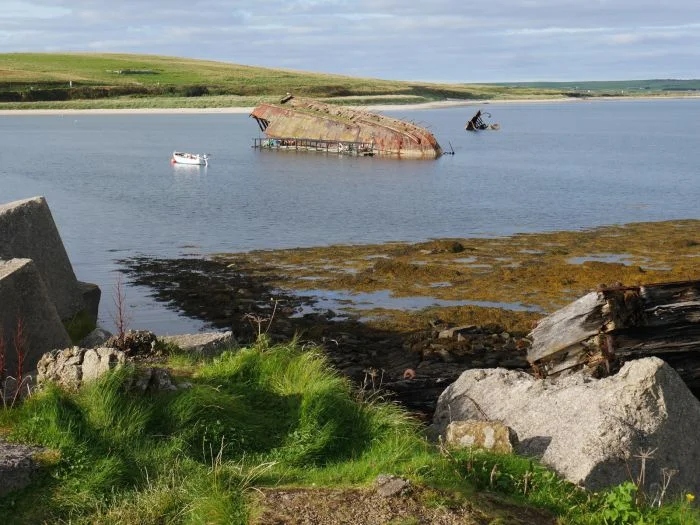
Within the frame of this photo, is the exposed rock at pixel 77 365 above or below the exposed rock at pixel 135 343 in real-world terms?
above

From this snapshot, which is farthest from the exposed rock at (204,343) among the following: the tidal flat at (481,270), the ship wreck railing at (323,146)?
A: the ship wreck railing at (323,146)

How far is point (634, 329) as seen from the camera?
11.0 m

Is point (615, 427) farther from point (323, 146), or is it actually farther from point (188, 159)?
point (323, 146)

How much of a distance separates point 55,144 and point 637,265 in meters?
68.2

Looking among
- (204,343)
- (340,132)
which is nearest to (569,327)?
(204,343)

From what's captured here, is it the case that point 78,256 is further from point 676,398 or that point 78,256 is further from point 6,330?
point 676,398

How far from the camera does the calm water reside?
31.9 meters

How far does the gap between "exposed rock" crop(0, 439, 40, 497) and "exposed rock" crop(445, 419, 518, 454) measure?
3.66m

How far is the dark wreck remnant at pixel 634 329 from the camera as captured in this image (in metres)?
10.9

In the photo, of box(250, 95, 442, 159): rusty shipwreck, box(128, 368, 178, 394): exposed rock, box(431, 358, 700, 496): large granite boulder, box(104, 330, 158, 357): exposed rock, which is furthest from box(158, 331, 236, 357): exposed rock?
box(250, 95, 442, 159): rusty shipwreck

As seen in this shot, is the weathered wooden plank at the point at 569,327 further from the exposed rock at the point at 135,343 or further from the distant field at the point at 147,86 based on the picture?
the distant field at the point at 147,86

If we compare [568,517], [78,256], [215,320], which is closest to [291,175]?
[78,256]

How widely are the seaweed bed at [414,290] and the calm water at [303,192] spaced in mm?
1646

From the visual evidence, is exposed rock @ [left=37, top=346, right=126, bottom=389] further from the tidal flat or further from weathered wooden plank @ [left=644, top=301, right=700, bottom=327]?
the tidal flat
